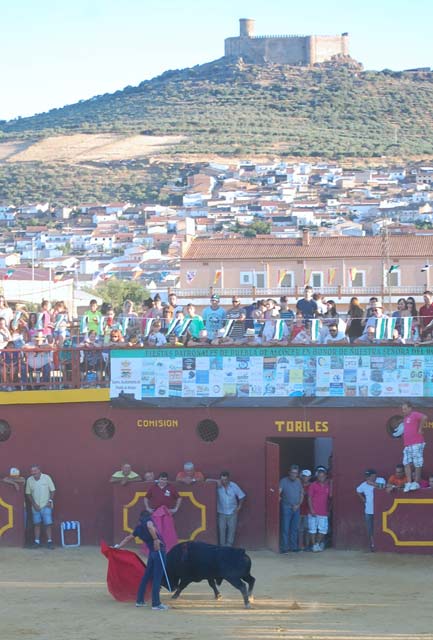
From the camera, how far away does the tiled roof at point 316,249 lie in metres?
51.8

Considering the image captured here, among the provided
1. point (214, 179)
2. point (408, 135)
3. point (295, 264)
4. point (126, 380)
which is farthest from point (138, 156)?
point (126, 380)

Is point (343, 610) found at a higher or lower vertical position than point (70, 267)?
lower

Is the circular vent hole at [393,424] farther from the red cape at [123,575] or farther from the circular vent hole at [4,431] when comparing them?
the circular vent hole at [4,431]

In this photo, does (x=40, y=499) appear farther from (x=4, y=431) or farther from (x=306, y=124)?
(x=306, y=124)

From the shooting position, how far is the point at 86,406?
22938 millimetres

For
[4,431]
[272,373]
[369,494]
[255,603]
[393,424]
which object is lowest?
[255,603]

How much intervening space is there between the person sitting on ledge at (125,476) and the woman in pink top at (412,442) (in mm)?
4418

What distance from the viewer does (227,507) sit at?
22.0 metres

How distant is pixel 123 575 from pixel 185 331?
5.58 m

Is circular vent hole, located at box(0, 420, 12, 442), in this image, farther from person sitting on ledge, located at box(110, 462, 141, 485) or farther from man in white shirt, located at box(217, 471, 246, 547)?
man in white shirt, located at box(217, 471, 246, 547)

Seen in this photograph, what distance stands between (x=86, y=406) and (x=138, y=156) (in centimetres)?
15431

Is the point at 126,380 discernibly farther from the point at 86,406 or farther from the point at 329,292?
the point at 329,292

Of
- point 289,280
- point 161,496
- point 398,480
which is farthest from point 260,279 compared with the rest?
point 161,496

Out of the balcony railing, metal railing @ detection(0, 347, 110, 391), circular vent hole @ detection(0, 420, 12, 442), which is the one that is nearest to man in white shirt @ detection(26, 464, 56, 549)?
circular vent hole @ detection(0, 420, 12, 442)
